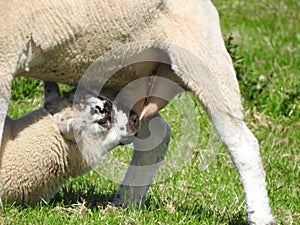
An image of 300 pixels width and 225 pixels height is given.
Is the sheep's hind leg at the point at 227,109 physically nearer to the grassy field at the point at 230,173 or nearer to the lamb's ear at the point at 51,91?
the grassy field at the point at 230,173

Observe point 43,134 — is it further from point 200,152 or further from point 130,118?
point 200,152

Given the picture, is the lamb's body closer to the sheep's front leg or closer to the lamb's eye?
the lamb's eye

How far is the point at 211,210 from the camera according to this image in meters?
5.03

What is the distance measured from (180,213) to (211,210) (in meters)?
0.27

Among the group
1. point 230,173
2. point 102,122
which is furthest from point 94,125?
point 230,173

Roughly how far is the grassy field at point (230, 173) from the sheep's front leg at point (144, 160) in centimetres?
12

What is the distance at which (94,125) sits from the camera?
15.4 ft

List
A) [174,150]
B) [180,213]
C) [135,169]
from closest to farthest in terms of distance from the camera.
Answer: [180,213] < [135,169] < [174,150]

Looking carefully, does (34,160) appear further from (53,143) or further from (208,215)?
(208,215)

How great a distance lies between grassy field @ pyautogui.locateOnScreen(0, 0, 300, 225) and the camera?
15.5 ft

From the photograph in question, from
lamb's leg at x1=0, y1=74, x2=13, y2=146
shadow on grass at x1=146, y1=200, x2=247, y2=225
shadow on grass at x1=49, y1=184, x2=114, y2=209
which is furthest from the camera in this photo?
shadow on grass at x1=49, y1=184, x2=114, y2=209

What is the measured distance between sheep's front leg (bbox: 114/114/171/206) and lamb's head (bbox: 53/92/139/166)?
1.32 feet

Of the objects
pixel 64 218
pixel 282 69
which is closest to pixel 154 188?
pixel 64 218

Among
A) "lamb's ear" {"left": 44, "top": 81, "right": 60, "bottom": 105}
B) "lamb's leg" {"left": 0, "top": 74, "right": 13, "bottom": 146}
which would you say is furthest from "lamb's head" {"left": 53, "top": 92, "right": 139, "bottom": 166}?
"lamb's leg" {"left": 0, "top": 74, "right": 13, "bottom": 146}
